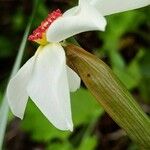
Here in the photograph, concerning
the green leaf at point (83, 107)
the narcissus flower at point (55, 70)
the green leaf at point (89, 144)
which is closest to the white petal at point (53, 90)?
the narcissus flower at point (55, 70)

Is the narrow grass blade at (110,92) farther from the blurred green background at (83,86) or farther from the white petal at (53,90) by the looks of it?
the blurred green background at (83,86)

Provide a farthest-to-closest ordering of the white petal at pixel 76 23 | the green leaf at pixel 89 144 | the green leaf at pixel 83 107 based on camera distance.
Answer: the green leaf at pixel 83 107
the green leaf at pixel 89 144
the white petal at pixel 76 23

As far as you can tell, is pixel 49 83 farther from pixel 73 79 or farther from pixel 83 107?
pixel 83 107

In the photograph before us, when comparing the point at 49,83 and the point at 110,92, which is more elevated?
the point at 49,83

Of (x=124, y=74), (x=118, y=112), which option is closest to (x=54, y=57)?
(x=118, y=112)

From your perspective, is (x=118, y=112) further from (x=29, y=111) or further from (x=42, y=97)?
(x=29, y=111)

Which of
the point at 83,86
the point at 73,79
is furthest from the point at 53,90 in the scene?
the point at 83,86

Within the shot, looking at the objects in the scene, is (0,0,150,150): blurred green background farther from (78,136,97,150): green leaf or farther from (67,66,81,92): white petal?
(67,66,81,92): white petal
